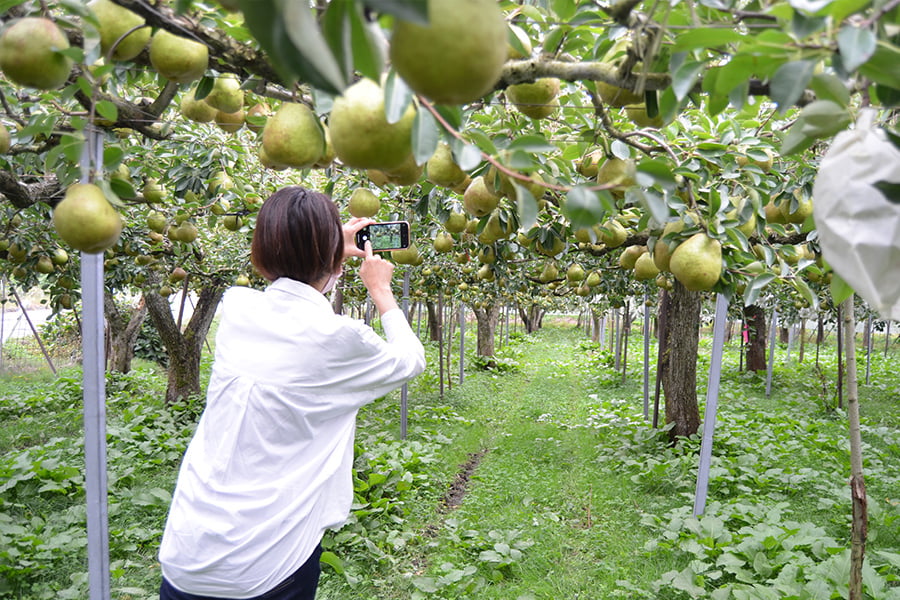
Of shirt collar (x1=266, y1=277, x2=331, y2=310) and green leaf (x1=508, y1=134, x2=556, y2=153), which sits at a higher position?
green leaf (x1=508, y1=134, x2=556, y2=153)

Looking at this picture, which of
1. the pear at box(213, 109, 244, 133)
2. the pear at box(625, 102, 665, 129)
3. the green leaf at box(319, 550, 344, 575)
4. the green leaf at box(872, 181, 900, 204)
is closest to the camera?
the green leaf at box(872, 181, 900, 204)

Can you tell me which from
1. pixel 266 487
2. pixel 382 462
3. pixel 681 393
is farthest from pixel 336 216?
pixel 681 393

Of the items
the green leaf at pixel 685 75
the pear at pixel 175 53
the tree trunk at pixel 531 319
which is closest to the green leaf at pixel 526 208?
the green leaf at pixel 685 75

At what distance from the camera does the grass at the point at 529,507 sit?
12.0 ft

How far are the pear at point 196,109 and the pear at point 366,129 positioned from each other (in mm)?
687

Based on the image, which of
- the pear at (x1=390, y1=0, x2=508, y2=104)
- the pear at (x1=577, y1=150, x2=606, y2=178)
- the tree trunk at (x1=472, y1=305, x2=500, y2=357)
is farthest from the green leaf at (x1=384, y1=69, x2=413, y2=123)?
the tree trunk at (x1=472, y1=305, x2=500, y2=357)

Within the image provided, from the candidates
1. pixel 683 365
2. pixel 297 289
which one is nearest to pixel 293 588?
pixel 297 289

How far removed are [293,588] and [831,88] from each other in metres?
1.68

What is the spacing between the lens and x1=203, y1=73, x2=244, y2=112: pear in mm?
1263

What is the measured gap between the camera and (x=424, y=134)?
0.75 meters

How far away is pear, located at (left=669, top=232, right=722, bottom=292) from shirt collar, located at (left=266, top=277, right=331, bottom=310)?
3.01 ft

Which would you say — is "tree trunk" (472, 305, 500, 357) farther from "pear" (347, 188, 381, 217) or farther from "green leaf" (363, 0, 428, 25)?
"green leaf" (363, 0, 428, 25)

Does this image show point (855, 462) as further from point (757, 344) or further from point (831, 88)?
point (757, 344)

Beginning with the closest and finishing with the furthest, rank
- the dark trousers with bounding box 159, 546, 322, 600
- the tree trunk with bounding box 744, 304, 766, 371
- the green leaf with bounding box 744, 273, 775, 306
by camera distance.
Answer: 1. the green leaf with bounding box 744, 273, 775, 306
2. the dark trousers with bounding box 159, 546, 322, 600
3. the tree trunk with bounding box 744, 304, 766, 371
